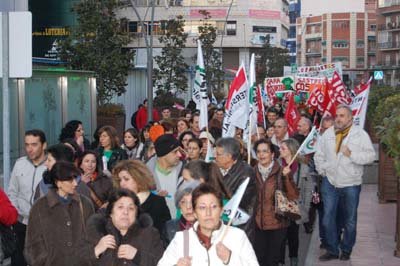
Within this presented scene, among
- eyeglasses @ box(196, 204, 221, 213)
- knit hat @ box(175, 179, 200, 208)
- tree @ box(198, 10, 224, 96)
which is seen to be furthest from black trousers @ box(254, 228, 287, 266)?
tree @ box(198, 10, 224, 96)

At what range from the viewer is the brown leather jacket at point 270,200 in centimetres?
891

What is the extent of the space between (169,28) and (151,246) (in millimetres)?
38847

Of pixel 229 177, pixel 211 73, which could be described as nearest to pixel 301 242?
pixel 229 177

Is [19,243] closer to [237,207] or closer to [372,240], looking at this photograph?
[237,207]

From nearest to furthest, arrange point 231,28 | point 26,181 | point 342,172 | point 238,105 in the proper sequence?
point 26,181 < point 342,172 < point 238,105 < point 231,28

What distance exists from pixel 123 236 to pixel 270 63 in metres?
67.7

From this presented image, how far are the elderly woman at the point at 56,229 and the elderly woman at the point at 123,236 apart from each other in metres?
0.57

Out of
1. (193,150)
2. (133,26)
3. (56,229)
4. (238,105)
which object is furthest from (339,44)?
(56,229)

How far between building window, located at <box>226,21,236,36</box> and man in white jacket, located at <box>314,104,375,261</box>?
69965 millimetres

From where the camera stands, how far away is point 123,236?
5781mm

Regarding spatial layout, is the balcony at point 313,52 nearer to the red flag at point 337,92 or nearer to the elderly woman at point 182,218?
the red flag at point 337,92

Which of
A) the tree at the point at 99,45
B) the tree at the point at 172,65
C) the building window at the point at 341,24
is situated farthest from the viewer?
the building window at the point at 341,24

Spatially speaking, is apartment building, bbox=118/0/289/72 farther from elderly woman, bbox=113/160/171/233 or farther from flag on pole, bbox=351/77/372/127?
elderly woman, bbox=113/160/171/233

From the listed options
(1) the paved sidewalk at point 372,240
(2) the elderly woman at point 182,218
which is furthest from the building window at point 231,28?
(2) the elderly woman at point 182,218
